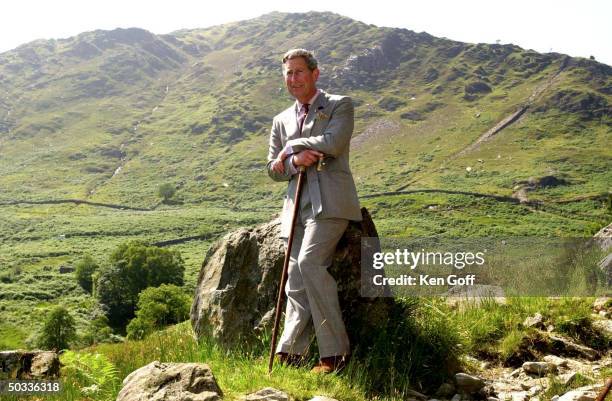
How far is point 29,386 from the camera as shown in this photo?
6.69 metres

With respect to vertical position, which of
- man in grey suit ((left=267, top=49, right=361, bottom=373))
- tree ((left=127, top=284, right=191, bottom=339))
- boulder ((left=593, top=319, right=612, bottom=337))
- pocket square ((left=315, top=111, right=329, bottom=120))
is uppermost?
pocket square ((left=315, top=111, right=329, bottom=120))

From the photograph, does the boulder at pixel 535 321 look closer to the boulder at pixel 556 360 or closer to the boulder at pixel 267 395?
the boulder at pixel 556 360

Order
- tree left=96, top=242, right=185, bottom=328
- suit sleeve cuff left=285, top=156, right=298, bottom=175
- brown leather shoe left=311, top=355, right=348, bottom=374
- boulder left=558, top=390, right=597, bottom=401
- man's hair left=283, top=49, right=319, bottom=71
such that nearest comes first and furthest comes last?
boulder left=558, top=390, right=597, bottom=401 → brown leather shoe left=311, top=355, right=348, bottom=374 → man's hair left=283, top=49, right=319, bottom=71 → suit sleeve cuff left=285, top=156, right=298, bottom=175 → tree left=96, top=242, right=185, bottom=328

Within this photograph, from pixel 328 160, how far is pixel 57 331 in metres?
79.5

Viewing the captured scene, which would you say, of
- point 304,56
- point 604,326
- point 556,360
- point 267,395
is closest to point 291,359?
point 267,395

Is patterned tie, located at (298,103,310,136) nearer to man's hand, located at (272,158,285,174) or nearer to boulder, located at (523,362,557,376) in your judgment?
man's hand, located at (272,158,285,174)

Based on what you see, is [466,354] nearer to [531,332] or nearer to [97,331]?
[531,332]

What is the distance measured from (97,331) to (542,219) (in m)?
112

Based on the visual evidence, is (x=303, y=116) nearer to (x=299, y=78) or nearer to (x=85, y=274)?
(x=299, y=78)

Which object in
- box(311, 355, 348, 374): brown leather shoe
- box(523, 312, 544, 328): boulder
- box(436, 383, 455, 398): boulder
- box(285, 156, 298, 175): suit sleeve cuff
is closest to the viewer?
box(311, 355, 348, 374): brown leather shoe

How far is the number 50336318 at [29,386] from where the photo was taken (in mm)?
6473

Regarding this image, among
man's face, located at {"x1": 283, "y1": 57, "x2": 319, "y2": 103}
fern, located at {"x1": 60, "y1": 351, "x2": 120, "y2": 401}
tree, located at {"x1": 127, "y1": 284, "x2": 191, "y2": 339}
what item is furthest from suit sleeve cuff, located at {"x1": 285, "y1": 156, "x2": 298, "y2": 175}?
tree, located at {"x1": 127, "y1": 284, "x2": 191, "y2": 339}

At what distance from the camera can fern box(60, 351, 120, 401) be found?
626cm

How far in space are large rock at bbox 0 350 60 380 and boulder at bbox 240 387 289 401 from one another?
338 cm
